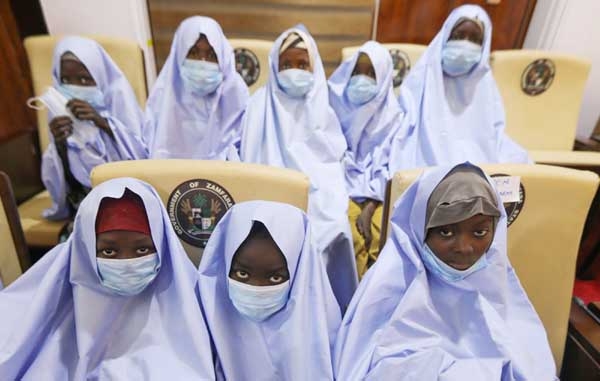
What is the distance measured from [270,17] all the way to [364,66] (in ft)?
3.44

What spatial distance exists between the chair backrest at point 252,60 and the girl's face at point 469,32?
3.26 ft

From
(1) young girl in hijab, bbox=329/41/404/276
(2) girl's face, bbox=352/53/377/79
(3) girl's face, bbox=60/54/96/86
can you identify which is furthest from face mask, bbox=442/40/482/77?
(3) girl's face, bbox=60/54/96/86

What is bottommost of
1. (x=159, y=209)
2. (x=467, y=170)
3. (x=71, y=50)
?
(x=159, y=209)

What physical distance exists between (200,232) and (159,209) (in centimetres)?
20

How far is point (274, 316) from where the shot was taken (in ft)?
2.75

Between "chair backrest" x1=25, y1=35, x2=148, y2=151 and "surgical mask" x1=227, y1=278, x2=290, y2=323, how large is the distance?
151 cm

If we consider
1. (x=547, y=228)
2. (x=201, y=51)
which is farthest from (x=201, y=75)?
(x=547, y=228)

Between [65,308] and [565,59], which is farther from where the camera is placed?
[565,59]

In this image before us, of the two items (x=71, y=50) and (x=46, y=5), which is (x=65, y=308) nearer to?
(x=71, y=50)

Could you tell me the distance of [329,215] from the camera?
1.32 meters

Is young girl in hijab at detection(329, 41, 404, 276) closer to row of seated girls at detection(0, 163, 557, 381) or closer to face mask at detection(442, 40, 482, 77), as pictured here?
face mask at detection(442, 40, 482, 77)

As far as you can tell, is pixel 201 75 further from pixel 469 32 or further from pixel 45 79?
pixel 469 32

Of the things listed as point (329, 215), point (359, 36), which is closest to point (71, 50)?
point (329, 215)

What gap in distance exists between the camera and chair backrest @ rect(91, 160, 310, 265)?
94 cm
